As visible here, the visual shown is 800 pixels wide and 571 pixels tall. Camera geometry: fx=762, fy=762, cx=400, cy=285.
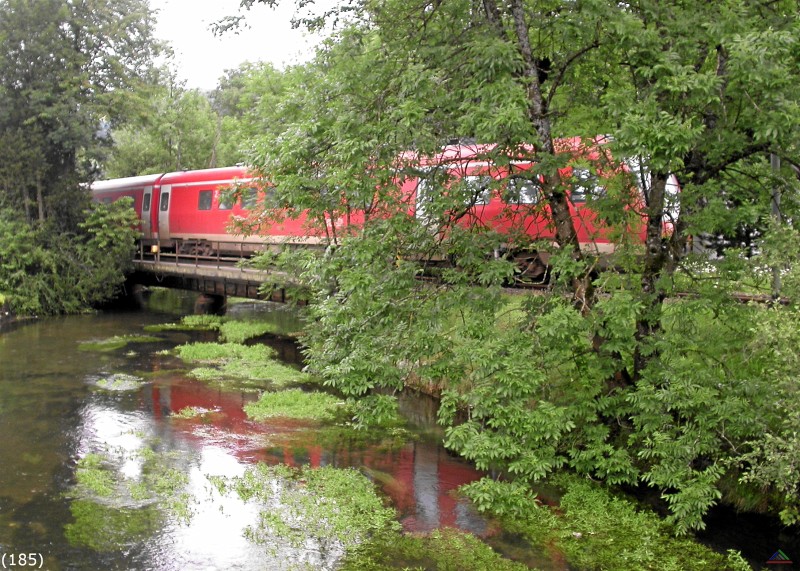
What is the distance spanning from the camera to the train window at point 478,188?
878cm

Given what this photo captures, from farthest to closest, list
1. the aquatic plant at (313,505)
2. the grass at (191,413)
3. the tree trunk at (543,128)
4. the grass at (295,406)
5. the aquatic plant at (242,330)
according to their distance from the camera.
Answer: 1. the aquatic plant at (242,330)
2. the grass at (295,406)
3. the grass at (191,413)
4. the tree trunk at (543,128)
5. the aquatic plant at (313,505)

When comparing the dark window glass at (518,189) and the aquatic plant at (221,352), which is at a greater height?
the dark window glass at (518,189)

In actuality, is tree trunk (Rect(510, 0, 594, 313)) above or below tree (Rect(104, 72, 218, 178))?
below

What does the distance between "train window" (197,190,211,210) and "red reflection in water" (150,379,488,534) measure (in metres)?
11.3

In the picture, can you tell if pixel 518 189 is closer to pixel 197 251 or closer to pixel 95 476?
pixel 95 476

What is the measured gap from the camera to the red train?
895 centimetres

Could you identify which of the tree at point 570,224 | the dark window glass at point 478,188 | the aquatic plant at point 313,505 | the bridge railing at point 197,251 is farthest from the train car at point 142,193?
the dark window glass at point 478,188

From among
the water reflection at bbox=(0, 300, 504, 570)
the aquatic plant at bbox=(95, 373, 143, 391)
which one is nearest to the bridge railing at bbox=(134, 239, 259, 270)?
the aquatic plant at bbox=(95, 373, 143, 391)

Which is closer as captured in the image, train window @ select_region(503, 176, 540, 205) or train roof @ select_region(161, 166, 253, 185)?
train window @ select_region(503, 176, 540, 205)

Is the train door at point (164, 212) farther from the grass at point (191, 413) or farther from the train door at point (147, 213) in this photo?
the grass at point (191, 413)

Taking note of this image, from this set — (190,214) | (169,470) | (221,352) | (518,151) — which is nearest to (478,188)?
(518,151)

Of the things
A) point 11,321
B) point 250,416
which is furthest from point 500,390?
point 11,321

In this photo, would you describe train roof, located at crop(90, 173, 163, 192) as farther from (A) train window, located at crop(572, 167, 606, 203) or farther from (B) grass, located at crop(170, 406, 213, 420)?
(A) train window, located at crop(572, 167, 606, 203)

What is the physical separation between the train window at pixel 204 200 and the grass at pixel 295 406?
11.4 metres
